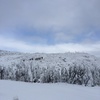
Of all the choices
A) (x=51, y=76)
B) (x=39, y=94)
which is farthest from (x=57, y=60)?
(x=39, y=94)

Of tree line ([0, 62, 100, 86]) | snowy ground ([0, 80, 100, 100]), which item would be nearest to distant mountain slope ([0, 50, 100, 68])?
tree line ([0, 62, 100, 86])

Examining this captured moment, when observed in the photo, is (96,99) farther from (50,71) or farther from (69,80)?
(50,71)

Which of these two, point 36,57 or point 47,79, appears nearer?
point 47,79

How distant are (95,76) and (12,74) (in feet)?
55.2

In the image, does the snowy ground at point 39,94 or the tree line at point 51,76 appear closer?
the snowy ground at point 39,94

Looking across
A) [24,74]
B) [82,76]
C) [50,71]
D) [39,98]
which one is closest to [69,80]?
[82,76]

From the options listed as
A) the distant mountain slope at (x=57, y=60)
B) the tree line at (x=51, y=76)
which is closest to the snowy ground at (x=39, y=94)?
the tree line at (x=51, y=76)

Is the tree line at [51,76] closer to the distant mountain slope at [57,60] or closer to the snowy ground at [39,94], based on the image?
the distant mountain slope at [57,60]

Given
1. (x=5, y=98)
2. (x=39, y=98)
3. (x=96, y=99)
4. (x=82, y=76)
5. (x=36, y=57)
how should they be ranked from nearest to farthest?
(x=5, y=98) → (x=39, y=98) → (x=96, y=99) → (x=82, y=76) → (x=36, y=57)

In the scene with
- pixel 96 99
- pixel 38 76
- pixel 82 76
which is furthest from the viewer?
pixel 38 76

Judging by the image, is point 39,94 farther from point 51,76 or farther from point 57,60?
point 57,60

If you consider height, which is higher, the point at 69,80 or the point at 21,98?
the point at 21,98

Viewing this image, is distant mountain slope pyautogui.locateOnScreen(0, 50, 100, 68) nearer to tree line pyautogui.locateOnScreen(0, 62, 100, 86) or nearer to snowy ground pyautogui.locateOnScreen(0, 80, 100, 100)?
tree line pyautogui.locateOnScreen(0, 62, 100, 86)

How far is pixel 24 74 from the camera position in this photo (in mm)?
34188
